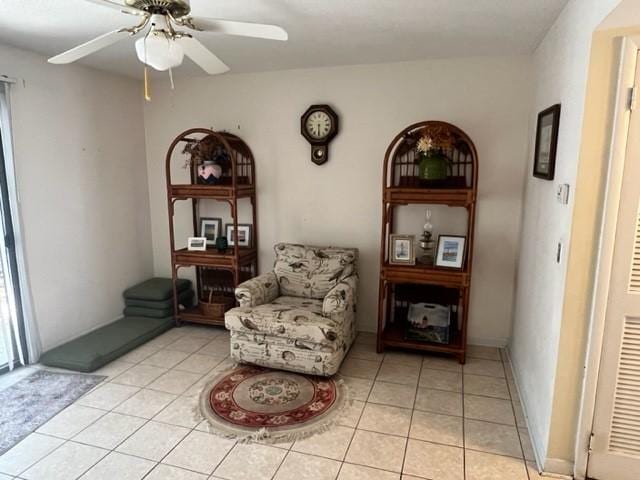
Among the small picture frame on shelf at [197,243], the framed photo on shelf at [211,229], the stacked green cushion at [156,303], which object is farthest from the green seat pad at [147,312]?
the framed photo on shelf at [211,229]

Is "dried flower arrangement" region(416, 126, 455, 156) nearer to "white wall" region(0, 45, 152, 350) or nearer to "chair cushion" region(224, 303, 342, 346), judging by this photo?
"chair cushion" region(224, 303, 342, 346)

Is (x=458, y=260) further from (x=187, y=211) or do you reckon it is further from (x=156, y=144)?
(x=156, y=144)

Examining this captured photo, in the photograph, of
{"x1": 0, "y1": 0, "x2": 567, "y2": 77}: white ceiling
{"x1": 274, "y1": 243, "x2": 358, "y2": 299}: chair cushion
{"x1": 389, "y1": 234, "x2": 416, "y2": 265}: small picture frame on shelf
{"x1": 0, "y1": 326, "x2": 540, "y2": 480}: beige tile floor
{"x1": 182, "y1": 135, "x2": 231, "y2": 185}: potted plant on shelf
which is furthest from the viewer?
{"x1": 182, "y1": 135, "x2": 231, "y2": 185}: potted plant on shelf

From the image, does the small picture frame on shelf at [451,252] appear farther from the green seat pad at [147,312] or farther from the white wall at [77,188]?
the white wall at [77,188]

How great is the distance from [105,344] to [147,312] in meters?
0.64

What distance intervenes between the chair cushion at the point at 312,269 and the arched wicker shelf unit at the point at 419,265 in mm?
342

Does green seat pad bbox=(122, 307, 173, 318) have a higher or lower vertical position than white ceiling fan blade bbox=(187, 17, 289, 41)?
lower

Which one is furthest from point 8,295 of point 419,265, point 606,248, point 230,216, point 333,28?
point 606,248

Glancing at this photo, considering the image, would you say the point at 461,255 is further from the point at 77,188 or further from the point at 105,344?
the point at 77,188

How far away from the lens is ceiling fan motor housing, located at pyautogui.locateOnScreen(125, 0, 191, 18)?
159 centimetres

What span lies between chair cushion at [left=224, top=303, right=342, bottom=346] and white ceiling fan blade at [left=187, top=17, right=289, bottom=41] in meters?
1.86

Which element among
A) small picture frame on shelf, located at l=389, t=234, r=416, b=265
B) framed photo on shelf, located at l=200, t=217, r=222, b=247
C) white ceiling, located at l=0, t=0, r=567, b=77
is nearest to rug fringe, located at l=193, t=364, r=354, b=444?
small picture frame on shelf, located at l=389, t=234, r=416, b=265

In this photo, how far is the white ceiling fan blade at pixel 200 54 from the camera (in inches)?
74.0

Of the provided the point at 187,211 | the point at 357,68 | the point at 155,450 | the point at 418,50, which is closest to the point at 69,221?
the point at 187,211
